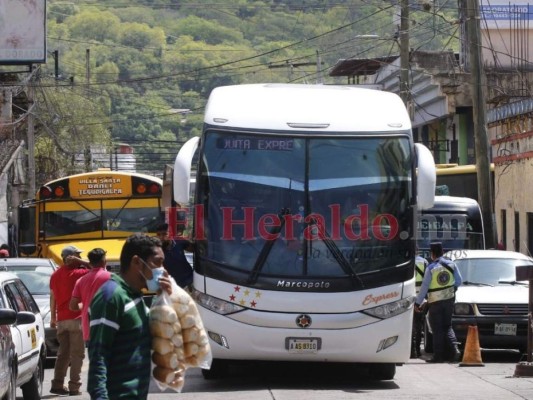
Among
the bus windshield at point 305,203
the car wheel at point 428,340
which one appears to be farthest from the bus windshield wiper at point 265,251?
the car wheel at point 428,340

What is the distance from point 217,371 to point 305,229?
2152 millimetres

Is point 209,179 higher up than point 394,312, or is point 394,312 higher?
point 209,179

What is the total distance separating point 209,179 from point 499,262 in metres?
6.99

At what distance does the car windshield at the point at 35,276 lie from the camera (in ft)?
62.5

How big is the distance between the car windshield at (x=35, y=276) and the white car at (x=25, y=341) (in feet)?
16.9

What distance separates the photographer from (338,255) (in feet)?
44.7

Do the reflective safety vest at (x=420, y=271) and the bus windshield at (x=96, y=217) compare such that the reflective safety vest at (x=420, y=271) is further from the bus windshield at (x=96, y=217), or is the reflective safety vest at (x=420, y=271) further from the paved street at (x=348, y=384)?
the bus windshield at (x=96, y=217)

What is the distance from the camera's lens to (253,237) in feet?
44.6

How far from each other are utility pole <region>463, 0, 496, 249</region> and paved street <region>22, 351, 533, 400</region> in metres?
10.2

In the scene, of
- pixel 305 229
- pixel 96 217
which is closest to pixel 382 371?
pixel 305 229

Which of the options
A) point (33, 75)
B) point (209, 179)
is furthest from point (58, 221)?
point (33, 75)

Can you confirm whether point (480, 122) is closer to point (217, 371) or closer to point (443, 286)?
point (443, 286)

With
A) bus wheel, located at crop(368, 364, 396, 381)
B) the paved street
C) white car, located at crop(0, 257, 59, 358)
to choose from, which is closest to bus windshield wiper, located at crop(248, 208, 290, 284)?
the paved street

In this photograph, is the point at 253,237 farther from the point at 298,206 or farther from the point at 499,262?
the point at 499,262
